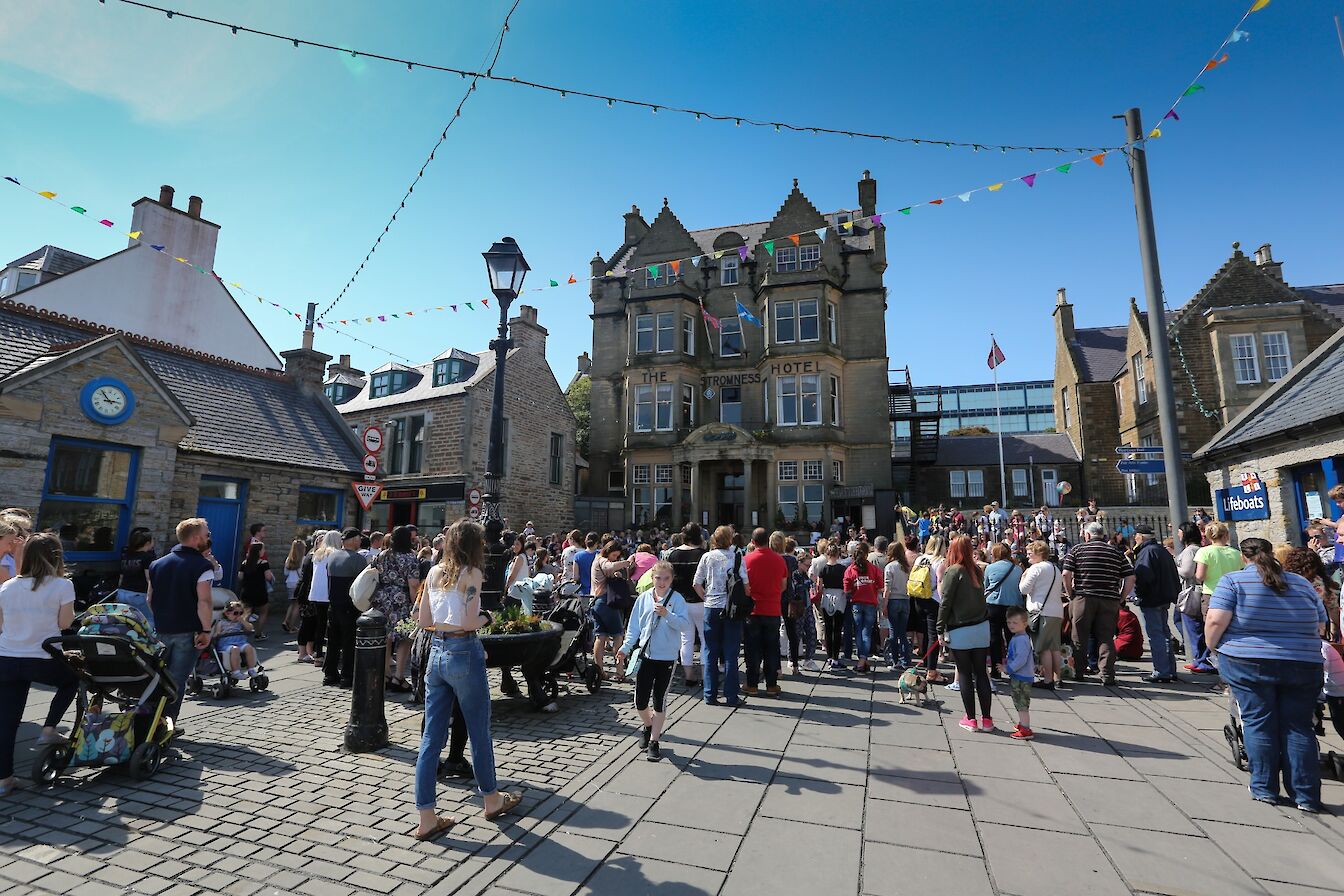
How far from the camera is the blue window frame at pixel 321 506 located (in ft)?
51.5

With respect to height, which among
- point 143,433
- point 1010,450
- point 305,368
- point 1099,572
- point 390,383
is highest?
point 390,383

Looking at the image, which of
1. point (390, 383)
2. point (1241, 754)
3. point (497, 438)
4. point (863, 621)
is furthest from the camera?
point (390, 383)

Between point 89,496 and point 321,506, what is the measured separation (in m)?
5.47

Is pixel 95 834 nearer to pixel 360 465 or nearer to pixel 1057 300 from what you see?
pixel 360 465

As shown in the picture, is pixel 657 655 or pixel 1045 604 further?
pixel 1045 604

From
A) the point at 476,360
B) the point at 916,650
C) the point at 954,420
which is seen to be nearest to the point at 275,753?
the point at 916,650

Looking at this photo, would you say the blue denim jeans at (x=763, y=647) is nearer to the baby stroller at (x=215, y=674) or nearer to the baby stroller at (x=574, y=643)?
the baby stroller at (x=574, y=643)

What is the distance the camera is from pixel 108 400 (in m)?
11.1

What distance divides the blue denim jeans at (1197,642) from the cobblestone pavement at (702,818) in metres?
2.60

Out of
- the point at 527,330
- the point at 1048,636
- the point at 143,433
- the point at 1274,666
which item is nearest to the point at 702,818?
the point at 1274,666

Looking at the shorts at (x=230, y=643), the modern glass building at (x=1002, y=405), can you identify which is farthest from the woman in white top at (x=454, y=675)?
the modern glass building at (x=1002, y=405)

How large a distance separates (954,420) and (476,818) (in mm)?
86707

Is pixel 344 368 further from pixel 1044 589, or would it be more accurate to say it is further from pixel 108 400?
pixel 1044 589

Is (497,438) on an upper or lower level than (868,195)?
lower
